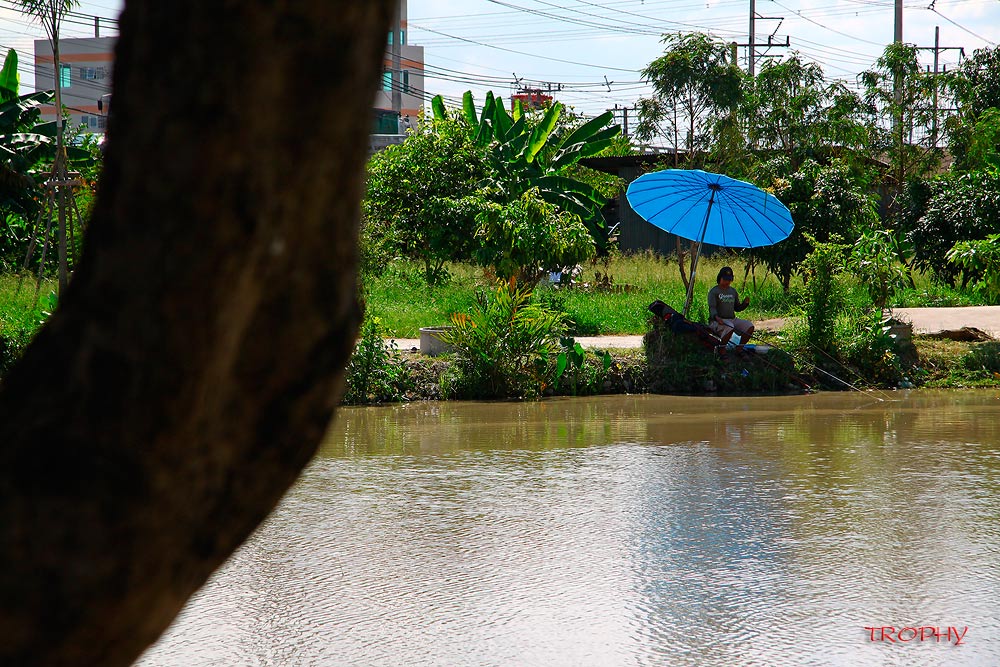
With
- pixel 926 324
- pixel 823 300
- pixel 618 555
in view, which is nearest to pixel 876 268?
pixel 823 300

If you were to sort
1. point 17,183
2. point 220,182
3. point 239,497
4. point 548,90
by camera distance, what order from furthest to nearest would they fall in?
point 548,90, point 17,183, point 239,497, point 220,182

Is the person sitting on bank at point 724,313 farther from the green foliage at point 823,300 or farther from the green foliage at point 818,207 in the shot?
the green foliage at point 818,207

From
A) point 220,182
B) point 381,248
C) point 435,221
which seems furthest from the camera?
point 381,248

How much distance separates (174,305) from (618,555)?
466 cm

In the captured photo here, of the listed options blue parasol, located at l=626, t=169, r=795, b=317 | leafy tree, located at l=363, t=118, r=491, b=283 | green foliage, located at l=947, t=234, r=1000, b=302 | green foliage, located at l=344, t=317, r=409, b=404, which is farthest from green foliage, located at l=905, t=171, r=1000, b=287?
green foliage, located at l=344, t=317, r=409, b=404

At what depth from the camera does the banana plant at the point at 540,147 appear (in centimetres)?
1977

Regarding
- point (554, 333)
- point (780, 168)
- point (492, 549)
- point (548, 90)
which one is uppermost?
point (548, 90)

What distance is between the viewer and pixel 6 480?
132 centimetres

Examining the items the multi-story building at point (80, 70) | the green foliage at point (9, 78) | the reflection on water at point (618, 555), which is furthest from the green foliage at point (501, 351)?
the multi-story building at point (80, 70)

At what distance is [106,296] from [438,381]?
1083 centimetres

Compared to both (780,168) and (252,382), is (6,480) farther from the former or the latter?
(780,168)

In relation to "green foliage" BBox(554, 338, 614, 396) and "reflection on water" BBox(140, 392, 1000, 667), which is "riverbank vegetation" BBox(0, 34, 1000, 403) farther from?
"reflection on water" BBox(140, 392, 1000, 667)

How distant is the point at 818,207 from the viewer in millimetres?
17094

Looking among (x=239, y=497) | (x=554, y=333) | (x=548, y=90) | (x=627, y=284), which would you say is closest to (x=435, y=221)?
(x=627, y=284)
